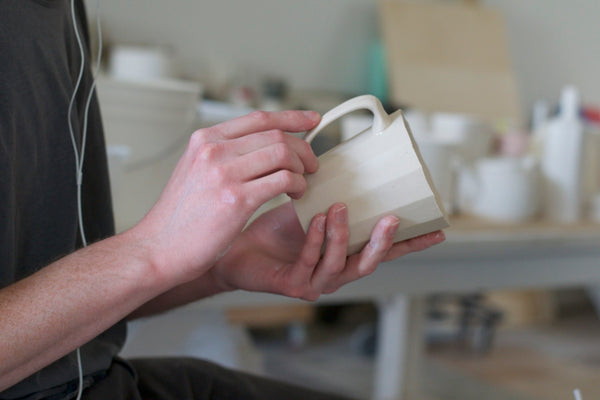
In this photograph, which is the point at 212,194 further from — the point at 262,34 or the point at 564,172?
the point at 262,34

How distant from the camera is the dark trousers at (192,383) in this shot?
701 millimetres

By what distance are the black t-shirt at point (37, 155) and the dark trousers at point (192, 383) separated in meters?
0.04

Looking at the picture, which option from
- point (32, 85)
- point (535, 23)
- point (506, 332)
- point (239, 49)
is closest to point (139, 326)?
point (32, 85)

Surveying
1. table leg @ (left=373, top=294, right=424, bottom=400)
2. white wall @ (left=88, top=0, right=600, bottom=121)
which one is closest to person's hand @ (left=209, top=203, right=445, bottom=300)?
table leg @ (left=373, top=294, right=424, bottom=400)

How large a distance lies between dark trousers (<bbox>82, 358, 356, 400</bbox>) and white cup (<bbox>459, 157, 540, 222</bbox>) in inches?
29.0

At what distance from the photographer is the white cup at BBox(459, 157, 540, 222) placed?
1401mm

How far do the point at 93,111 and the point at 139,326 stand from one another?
2.00 ft

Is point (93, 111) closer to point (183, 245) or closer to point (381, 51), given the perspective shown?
point (183, 245)

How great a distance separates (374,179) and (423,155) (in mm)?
589

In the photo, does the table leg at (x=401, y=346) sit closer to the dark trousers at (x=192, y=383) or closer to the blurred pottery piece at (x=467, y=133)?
the blurred pottery piece at (x=467, y=133)

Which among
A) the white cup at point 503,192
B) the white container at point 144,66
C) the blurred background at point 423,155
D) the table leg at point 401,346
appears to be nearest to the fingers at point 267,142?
the blurred background at point 423,155

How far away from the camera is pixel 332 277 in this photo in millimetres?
670

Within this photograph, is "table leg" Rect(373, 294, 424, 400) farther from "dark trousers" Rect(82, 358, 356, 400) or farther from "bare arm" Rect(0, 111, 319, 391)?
"bare arm" Rect(0, 111, 319, 391)

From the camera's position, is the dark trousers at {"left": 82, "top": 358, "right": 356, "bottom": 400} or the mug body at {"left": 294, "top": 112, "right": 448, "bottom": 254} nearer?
the mug body at {"left": 294, "top": 112, "right": 448, "bottom": 254}
